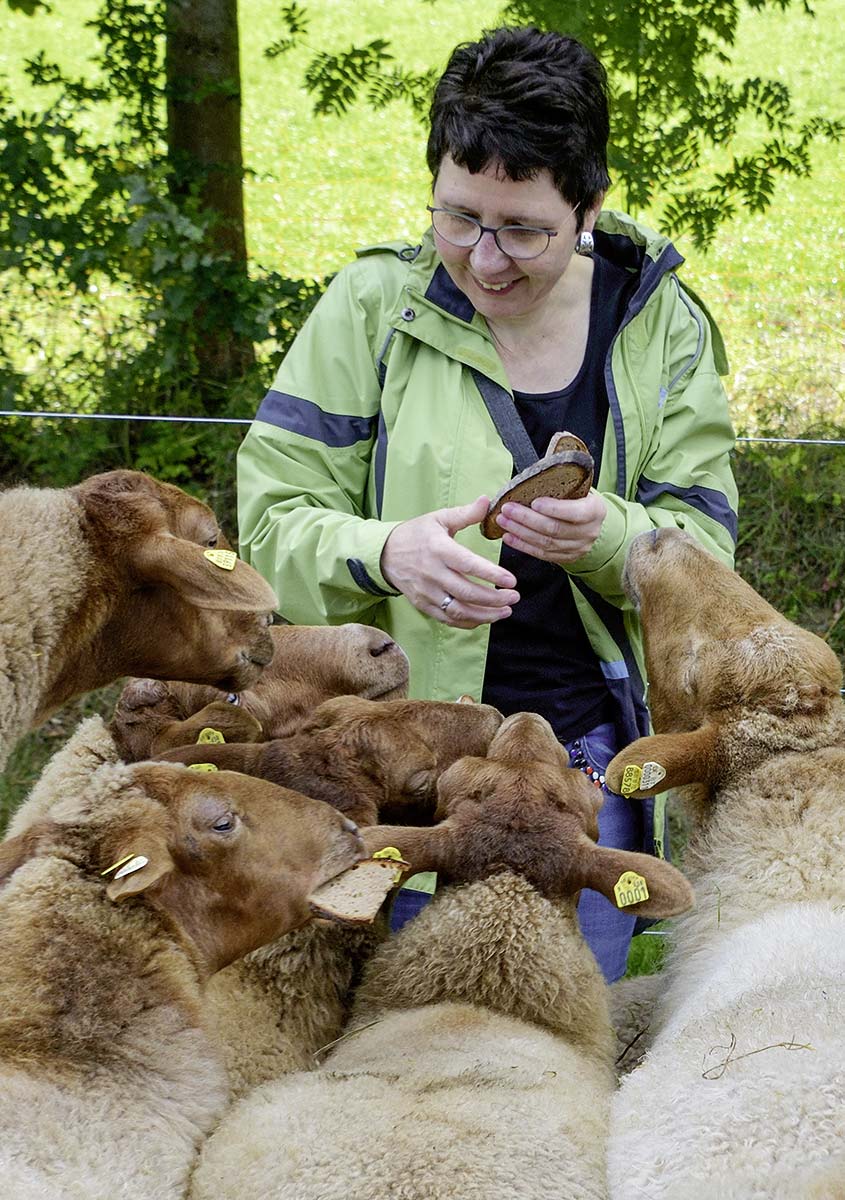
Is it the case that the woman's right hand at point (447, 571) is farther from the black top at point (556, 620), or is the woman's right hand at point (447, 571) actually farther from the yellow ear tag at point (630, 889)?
the yellow ear tag at point (630, 889)

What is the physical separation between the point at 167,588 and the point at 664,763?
1.51 metres

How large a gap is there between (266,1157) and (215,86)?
6.63m

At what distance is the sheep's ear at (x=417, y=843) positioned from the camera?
3521 millimetres

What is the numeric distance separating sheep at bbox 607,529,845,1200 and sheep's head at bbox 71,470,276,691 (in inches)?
45.2

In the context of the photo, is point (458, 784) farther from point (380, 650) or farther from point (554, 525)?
point (554, 525)

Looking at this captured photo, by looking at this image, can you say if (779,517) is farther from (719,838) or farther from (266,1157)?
(266,1157)

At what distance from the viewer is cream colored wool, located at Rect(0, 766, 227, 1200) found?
2717 millimetres

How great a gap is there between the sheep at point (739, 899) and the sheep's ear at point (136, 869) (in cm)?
117

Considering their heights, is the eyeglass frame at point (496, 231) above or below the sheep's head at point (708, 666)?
above

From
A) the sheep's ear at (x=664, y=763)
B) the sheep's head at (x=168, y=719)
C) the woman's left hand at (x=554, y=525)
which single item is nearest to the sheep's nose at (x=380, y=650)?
the sheep's head at (x=168, y=719)

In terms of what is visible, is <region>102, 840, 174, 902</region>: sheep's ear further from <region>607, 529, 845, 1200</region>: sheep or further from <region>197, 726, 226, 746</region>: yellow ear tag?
<region>607, 529, 845, 1200</region>: sheep

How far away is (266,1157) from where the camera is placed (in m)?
2.91

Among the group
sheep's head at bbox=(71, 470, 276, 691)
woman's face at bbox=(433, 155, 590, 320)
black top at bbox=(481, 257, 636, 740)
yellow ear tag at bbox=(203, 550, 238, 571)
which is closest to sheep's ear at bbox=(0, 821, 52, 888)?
sheep's head at bbox=(71, 470, 276, 691)

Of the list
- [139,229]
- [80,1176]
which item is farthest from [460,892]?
[139,229]
